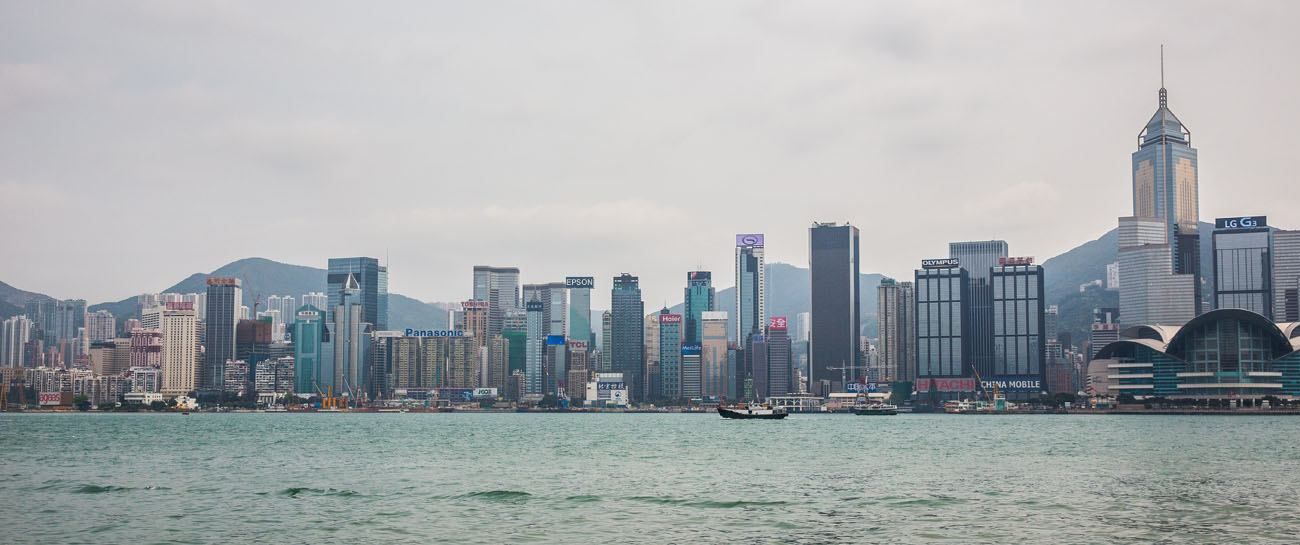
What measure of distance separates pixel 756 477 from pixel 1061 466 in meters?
23.4

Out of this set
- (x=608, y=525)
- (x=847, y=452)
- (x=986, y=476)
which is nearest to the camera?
(x=608, y=525)

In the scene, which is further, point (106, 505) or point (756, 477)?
point (756, 477)

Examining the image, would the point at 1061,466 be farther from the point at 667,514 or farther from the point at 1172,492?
the point at 667,514

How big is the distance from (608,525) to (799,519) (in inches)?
323

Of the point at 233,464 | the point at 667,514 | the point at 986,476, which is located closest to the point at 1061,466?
the point at 986,476

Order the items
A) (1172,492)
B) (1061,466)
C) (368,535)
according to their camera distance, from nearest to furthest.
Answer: (368,535) → (1172,492) → (1061,466)

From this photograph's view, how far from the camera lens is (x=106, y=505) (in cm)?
5731

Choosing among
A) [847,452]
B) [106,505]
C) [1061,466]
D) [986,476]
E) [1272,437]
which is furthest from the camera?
[1272,437]

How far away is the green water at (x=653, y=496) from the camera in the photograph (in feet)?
156

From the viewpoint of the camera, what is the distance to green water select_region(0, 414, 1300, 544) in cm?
4747

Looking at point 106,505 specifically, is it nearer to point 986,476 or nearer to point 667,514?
point 667,514

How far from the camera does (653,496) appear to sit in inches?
2426

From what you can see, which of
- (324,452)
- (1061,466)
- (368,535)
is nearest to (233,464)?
(324,452)

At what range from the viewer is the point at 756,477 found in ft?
242
